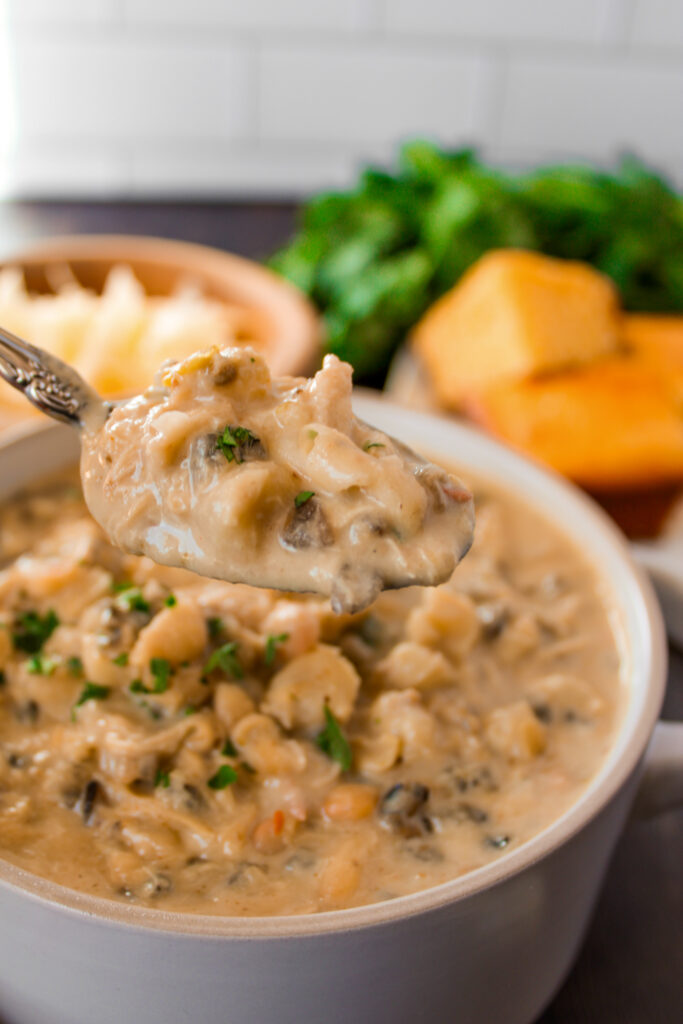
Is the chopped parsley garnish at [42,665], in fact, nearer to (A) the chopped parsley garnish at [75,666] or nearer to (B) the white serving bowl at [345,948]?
(A) the chopped parsley garnish at [75,666]

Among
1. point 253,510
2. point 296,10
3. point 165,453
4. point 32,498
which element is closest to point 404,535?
point 253,510

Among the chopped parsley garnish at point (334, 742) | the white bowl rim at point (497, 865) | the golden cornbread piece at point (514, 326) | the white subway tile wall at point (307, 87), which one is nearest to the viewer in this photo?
the white bowl rim at point (497, 865)

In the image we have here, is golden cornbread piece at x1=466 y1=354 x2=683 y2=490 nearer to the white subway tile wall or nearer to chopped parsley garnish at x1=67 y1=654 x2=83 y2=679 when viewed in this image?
chopped parsley garnish at x1=67 y1=654 x2=83 y2=679

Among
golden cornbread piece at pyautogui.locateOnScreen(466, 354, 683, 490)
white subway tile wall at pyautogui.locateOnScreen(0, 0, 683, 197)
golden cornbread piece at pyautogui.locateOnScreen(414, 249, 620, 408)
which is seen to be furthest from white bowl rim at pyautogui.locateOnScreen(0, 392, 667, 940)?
white subway tile wall at pyautogui.locateOnScreen(0, 0, 683, 197)

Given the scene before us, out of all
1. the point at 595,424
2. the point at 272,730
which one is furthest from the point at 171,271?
the point at 272,730

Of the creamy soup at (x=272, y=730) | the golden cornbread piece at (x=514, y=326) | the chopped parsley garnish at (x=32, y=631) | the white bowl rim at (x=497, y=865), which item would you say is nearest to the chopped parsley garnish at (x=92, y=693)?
the creamy soup at (x=272, y=730)
